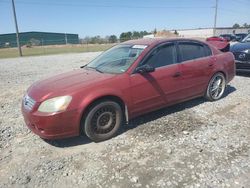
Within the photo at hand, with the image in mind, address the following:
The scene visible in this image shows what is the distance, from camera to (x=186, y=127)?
15.1ft

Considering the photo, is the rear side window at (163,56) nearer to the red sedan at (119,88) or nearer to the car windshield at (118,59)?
the red sedan at (119,88)

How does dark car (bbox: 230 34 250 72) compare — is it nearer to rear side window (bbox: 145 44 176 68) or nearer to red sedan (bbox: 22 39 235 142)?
red sedan (bbox: 22 39 235 142)

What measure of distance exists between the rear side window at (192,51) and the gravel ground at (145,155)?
120 centimetres

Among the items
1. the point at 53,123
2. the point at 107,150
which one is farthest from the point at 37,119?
the point at 107,150

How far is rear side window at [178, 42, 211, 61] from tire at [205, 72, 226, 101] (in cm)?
64

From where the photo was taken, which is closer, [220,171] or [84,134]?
[220,171]

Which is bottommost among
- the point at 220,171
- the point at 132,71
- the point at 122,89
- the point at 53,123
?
the point at 220,171

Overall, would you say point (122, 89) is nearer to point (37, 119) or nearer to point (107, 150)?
point (107, 150)

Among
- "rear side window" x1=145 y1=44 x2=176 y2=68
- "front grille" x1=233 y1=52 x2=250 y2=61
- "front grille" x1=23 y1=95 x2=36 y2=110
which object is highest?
"rear side window" x1=145 y1=44 x2=176 y2=68

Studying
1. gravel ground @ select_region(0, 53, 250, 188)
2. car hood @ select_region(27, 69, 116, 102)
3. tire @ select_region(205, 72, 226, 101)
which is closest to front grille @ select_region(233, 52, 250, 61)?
tire @ select_region(205, 72, 226, 101)

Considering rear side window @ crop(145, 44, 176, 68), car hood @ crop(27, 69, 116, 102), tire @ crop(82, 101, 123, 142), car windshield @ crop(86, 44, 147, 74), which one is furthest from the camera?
rear side window @ crop(145, 44, 176, 68)

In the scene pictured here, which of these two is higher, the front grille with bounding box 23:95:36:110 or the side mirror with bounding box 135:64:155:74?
the side mirror with bounding box 135:64:155:74

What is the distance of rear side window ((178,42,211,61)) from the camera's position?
520cm

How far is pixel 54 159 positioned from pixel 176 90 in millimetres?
2682
